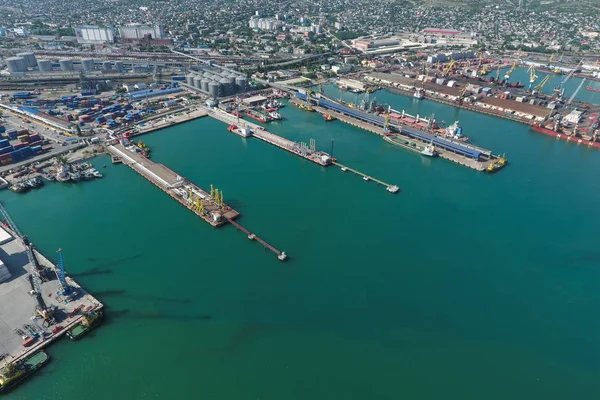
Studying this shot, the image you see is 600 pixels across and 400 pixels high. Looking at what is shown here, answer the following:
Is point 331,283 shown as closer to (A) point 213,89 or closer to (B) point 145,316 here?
(B) point 145,316

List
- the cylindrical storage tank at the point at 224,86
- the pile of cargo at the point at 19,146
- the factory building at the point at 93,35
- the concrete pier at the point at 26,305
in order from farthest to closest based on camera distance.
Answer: the factory building at the point at 93,35
the cylindrical storage tank at the point at 224,86
the pile of cargo at the point at 19,146
the concrete pier at the point at 26,305

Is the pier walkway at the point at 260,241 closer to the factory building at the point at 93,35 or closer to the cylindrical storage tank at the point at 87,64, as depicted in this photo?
the cylindrical storage tank at the point at 87,64

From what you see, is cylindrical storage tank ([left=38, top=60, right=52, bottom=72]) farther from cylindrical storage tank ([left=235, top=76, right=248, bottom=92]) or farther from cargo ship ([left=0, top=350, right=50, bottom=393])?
cargo ship ([left=0, top=350, right=50, bottom=393])

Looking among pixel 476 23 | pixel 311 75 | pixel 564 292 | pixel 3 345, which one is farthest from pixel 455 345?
pixel 476 23

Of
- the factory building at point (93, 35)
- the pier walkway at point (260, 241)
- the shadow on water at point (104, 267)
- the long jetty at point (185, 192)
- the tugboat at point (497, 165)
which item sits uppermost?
the factory building at point (93, 35)

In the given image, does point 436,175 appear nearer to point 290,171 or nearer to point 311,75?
point 290,171

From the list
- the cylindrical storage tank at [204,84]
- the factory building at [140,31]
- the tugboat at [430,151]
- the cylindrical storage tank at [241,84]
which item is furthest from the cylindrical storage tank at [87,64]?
the tugboat at [430,151]

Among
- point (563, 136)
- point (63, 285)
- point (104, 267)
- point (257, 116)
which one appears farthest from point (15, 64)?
point (563, 136)
